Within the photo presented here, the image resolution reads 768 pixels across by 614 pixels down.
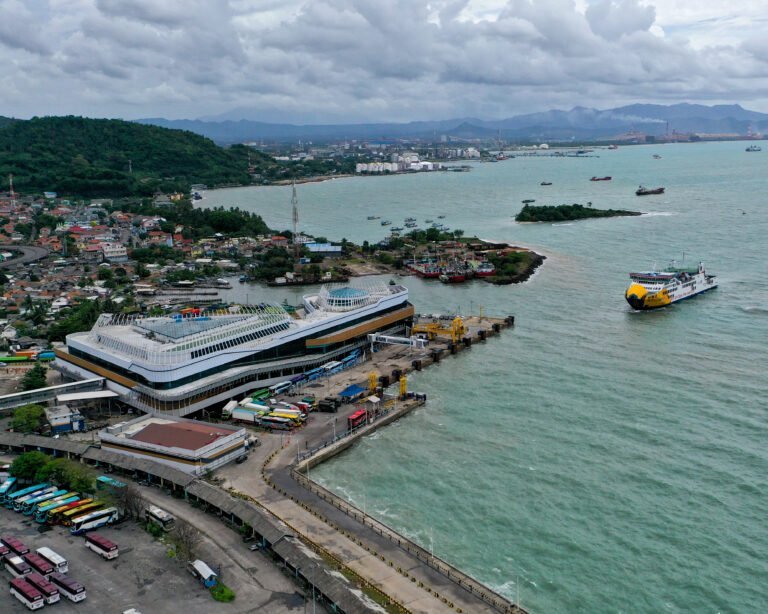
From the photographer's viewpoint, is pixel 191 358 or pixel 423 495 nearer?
pixel 423 495

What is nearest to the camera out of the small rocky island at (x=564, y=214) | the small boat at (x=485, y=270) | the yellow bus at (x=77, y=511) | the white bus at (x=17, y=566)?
the white bus at (x=17, y=566)

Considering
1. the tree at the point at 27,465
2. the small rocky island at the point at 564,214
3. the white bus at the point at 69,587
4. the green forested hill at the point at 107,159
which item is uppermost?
the green forested hill at the point at 107,159

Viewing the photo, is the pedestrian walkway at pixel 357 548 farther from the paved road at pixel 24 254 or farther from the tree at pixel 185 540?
the paved road at pixel 24 254

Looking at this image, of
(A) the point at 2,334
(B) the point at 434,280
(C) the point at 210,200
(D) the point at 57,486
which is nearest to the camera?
(D) the point at 57,486

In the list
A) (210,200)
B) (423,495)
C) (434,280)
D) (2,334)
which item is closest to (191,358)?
(423,495)

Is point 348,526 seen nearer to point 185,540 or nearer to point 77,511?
point 185,540

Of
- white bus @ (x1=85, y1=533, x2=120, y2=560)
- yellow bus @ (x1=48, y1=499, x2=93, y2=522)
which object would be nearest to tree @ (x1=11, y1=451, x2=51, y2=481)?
yellow bus @ (x1=48, y1=499, x2=93, y2=522)

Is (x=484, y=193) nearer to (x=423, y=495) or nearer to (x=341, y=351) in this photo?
(x=341, y=351)

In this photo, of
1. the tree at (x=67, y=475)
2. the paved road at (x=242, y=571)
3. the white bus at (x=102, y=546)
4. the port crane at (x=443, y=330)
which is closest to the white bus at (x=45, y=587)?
the white bus at (x=102, y=546)
